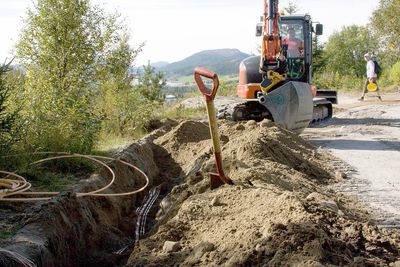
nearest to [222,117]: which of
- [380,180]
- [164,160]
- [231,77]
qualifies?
[164,160]

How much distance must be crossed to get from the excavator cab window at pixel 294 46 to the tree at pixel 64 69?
528 cm

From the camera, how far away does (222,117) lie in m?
15.3

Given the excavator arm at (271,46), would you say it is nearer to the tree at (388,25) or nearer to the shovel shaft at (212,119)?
the shovel shaft at (212,119)

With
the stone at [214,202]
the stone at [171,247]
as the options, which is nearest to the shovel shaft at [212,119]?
the stone at [214,202]

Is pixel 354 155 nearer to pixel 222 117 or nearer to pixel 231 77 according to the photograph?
pixel 222 117

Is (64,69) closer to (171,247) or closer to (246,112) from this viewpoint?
(246,112)

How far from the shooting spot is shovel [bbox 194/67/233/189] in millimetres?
6671

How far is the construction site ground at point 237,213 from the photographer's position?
4867mm

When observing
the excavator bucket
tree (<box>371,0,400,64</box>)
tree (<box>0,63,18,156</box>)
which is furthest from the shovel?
tree (<box>371,0,400,64</box>)

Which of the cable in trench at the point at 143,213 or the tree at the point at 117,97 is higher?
the tree at the point at 117,97

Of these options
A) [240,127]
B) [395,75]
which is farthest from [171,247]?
[395,75]

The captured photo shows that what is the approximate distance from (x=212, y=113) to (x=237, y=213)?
1372 millimetres

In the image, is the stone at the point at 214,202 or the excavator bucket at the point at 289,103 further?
the excavator bucket at the point at 289,103

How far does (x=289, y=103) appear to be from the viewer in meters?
13.4
